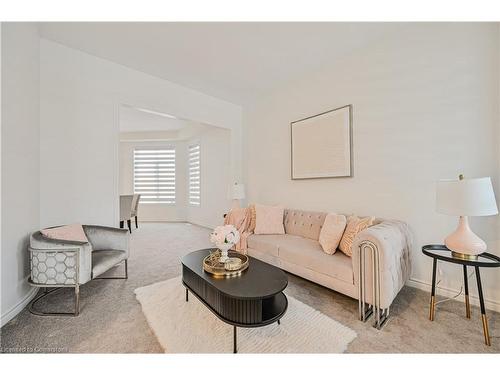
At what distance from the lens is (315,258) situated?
7.02 feet

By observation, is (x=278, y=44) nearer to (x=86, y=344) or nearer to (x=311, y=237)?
A: (x=311, y=237)

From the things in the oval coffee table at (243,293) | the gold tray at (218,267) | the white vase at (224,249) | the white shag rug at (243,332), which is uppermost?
the white vase at (224,249)

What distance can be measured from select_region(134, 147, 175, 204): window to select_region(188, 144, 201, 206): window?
2.16ft

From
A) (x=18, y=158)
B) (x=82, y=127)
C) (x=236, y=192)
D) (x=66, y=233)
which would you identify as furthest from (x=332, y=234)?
(x=82, y=127)

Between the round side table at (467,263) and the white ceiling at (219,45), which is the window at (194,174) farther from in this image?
the round side table at (467,263)

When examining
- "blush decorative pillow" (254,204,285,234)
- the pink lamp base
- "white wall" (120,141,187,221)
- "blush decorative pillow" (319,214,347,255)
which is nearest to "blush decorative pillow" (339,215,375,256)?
"blush decorative pillow" (319,214,347,255)

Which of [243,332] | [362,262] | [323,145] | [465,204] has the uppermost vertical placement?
[323,145]

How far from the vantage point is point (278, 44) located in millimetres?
2529

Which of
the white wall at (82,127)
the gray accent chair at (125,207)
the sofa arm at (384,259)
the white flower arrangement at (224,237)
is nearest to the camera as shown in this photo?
the sofa arm at (384,259)

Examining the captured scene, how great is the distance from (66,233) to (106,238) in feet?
1.36

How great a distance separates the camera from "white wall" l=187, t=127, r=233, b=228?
16.0 feet

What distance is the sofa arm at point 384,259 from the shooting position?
64.2 inches

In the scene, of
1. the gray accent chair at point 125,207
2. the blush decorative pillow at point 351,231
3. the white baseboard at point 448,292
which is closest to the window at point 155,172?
the gray accent chair at point 125,207

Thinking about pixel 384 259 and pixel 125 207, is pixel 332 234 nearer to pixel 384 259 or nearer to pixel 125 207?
pixel 384 259
